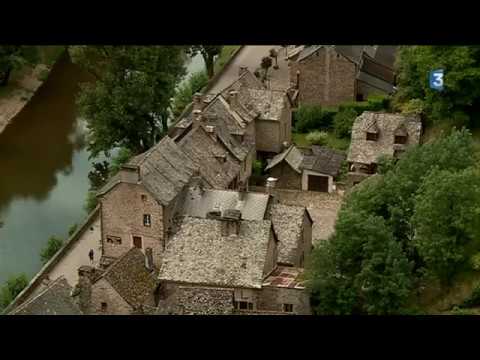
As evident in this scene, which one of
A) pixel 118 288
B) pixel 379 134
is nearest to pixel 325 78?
pixel 379 134

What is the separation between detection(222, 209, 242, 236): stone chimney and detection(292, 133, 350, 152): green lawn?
9786mm

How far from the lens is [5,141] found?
32.9 metres

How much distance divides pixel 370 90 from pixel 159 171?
12064 mm

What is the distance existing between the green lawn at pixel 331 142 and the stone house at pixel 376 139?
171 cm

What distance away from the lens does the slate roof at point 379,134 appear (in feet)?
88.5

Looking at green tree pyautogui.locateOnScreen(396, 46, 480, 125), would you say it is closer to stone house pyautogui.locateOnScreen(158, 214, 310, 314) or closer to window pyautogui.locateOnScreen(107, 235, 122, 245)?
stone house pyautogui.locateOnScreen(158, 214, 310, 314)

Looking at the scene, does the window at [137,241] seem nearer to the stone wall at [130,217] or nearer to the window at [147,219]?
the stone wall at [130,217]

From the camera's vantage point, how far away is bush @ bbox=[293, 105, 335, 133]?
3103 centimetres

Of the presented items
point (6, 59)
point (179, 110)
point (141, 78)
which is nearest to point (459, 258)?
point (141, 78)

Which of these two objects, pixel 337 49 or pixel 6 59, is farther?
pixel 6 59

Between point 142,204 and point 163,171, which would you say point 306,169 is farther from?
point 142,204

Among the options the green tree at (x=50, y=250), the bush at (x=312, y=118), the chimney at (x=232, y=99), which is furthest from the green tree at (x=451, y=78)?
the green tree at (x=50, y=250)

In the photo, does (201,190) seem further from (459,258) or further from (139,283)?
(459,258)

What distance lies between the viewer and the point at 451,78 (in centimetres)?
2628
